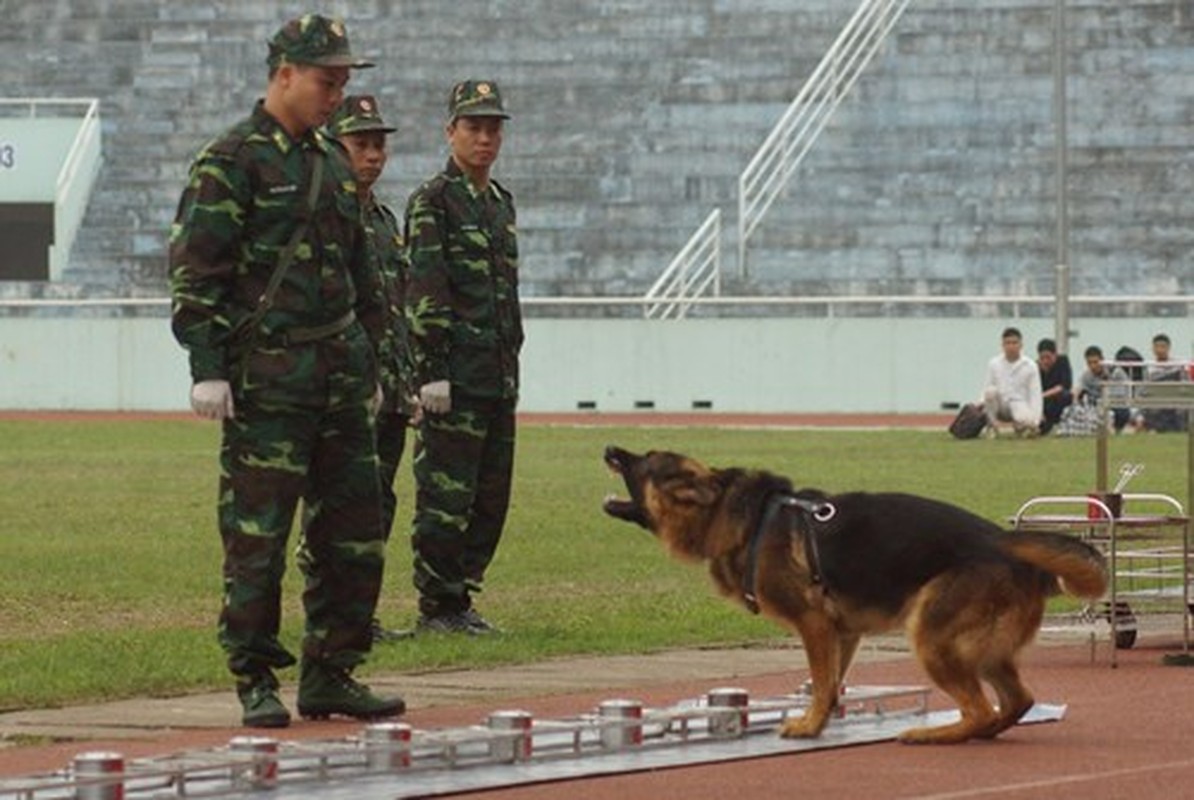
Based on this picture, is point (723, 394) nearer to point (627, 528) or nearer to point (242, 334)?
point (627, 528)

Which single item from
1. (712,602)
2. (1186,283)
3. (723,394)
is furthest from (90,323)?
(712,602)

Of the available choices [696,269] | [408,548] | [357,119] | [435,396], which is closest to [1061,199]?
[696,269]

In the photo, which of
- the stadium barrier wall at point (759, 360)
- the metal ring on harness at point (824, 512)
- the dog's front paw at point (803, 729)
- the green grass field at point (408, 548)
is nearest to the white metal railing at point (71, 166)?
the stadium barrier wall at point (759, 360)

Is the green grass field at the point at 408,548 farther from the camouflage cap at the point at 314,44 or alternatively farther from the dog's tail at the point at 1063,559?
the dog's tail at the point at 1063,559

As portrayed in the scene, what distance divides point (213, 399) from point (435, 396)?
3.49 meters

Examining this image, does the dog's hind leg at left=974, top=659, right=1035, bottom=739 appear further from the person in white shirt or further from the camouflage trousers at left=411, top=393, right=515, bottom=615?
the person in white shirt

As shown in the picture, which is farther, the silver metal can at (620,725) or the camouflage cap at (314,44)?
the camouflage cap at (314,44)

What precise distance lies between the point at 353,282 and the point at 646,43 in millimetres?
41451

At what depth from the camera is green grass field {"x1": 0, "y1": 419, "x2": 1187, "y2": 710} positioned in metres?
15.6

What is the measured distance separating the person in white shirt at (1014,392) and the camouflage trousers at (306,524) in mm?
27642

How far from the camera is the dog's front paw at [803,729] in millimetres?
12227

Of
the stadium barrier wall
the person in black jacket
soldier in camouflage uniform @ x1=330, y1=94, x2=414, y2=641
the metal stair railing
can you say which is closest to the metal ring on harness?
soldier in camouflage uniform @ x1=330, y1=94, x2=414, y2=641

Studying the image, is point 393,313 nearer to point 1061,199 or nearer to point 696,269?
point 1061,199

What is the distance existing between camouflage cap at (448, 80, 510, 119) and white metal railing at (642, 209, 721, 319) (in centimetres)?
3302
